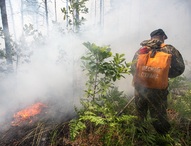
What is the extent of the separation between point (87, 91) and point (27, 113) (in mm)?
2466

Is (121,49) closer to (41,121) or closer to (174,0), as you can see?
(174,0)

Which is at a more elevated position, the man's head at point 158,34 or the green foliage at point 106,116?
the man's head at point 158,34

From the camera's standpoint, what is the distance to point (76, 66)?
27.1 feet

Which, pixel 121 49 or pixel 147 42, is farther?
pixel 121 49

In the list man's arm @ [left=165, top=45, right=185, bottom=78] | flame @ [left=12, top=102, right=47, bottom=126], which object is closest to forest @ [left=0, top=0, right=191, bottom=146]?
flame @ [left=12, top=102, right=47, bottom=126]

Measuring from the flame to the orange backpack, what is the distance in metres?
3.14

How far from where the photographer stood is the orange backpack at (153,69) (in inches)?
120

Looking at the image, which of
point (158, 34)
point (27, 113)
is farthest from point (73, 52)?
point (158, 34)

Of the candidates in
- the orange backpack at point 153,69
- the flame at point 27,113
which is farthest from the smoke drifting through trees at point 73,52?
the orange backpack at point 153,69

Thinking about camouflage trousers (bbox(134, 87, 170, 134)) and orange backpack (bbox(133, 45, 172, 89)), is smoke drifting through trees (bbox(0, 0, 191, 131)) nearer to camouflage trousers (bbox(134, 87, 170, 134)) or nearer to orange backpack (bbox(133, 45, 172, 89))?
camouflage trousers (bbox(134, 87, 170, 134))

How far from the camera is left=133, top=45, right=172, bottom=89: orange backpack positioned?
10.0ft

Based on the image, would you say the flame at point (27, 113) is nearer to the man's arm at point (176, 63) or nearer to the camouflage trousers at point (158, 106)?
the camouflage trousers at point (158, 106)

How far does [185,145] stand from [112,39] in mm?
9624

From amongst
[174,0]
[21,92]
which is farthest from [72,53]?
[174,0]
